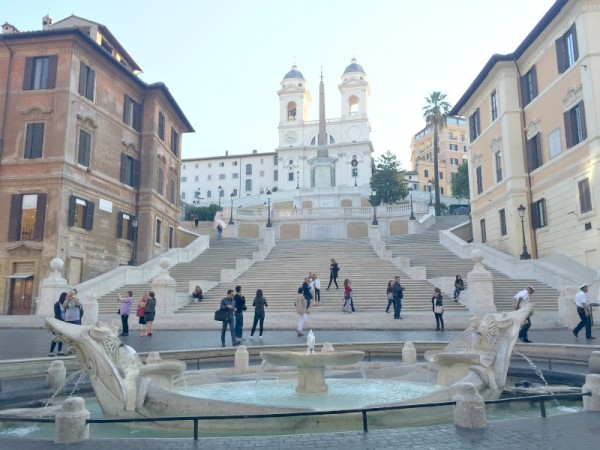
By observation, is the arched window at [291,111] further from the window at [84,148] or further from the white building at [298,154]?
the window at [84,148]

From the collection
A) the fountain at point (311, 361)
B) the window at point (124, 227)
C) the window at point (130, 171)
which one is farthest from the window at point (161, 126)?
the fountain at point (311, 361)

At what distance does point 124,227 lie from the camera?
3159cm

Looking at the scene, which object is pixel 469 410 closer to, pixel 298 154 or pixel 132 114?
pixel 132 114

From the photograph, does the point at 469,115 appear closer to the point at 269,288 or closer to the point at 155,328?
the point at 269,288

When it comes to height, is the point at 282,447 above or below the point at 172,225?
below

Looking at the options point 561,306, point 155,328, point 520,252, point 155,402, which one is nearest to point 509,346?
point 155,402

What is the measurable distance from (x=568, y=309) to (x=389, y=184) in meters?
45.7

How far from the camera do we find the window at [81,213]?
2647cm

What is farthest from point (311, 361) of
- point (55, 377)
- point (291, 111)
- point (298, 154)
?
point (291, 111)

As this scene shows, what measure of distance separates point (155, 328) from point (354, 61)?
9235 centimetres

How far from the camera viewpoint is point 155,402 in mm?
6547

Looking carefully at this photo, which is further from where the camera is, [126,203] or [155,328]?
[126,203]

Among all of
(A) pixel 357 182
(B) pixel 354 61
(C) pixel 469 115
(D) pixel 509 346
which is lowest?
(D) pixel 509 346

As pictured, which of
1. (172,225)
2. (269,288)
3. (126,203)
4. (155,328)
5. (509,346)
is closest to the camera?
(509,346)
